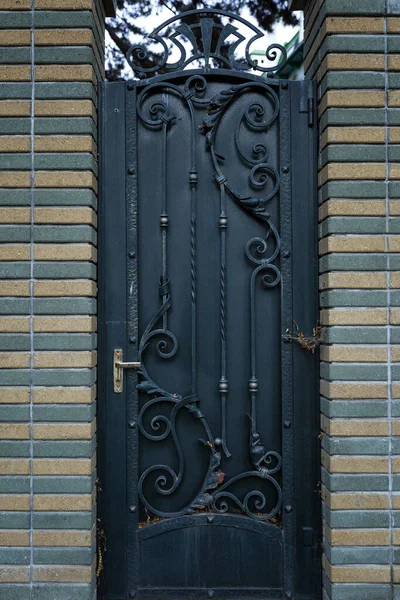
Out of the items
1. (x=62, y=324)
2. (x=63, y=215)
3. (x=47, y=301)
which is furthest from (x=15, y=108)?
(x=62, y=324)

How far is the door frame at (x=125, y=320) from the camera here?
2814mm

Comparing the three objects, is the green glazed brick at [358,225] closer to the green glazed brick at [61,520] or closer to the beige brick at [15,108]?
the beige brick at [15,108]

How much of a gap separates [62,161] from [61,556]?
5.79 ft

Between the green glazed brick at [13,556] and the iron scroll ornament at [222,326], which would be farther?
the iron scroll ornament at [222,326]

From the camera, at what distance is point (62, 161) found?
2637 mm

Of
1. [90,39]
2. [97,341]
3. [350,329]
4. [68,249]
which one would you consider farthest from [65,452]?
[90,39]

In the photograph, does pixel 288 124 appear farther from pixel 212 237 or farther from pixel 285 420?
pixel 285 420

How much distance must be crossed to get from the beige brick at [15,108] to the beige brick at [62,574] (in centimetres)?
203

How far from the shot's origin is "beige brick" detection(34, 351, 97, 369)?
2598 millimetres

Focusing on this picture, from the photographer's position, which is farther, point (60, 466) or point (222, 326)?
point (222, 326)

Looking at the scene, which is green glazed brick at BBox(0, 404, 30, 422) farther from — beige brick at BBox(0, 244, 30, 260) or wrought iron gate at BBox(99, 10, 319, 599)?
beige brick at BBox(0, 244, 30, 260)

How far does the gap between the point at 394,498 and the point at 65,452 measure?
1479 mm

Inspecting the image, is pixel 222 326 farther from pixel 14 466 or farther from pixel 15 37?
pixel 15 37

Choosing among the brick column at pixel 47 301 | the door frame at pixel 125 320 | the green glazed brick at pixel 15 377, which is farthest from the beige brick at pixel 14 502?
the green glazed brick at pixel 15 377
